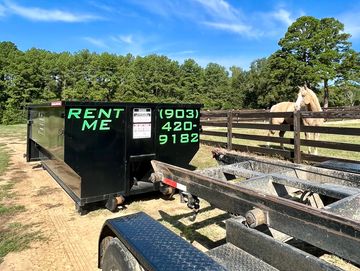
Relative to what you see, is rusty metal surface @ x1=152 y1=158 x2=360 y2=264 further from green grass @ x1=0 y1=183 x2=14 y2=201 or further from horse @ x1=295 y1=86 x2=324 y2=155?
horse @ x1=295 y1=86 x2=324 y2=155

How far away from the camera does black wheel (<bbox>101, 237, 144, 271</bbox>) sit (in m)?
1.76

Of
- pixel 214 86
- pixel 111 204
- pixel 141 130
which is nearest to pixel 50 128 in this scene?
pixel 141 130

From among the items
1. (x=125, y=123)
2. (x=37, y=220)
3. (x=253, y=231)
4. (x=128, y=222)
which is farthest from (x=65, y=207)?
(x=253, y=231)

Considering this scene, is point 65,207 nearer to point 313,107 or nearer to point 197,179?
point 197,179

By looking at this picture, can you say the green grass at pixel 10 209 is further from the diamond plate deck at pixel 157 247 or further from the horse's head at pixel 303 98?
the horse's head at pixel 303 98

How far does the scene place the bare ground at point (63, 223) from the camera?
3.15m

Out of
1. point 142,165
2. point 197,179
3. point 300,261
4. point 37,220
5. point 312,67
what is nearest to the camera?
point 300,261

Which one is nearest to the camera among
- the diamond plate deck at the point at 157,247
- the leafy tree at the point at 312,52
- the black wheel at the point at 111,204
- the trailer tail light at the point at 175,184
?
the diamond plate deck at the point at 157,247

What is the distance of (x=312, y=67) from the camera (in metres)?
42.8

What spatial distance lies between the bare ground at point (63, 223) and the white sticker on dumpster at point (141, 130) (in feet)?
3.62

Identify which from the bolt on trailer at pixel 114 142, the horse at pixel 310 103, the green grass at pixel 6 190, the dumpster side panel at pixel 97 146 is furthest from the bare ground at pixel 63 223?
the horse at pixel 310 103

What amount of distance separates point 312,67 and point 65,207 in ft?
145

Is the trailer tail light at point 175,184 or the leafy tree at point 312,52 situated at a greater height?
the leafy tree at point 312,52

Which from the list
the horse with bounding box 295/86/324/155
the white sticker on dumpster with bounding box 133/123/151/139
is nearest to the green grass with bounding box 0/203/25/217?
the white sticker on dumpster with bounding box 133/123/151/139
